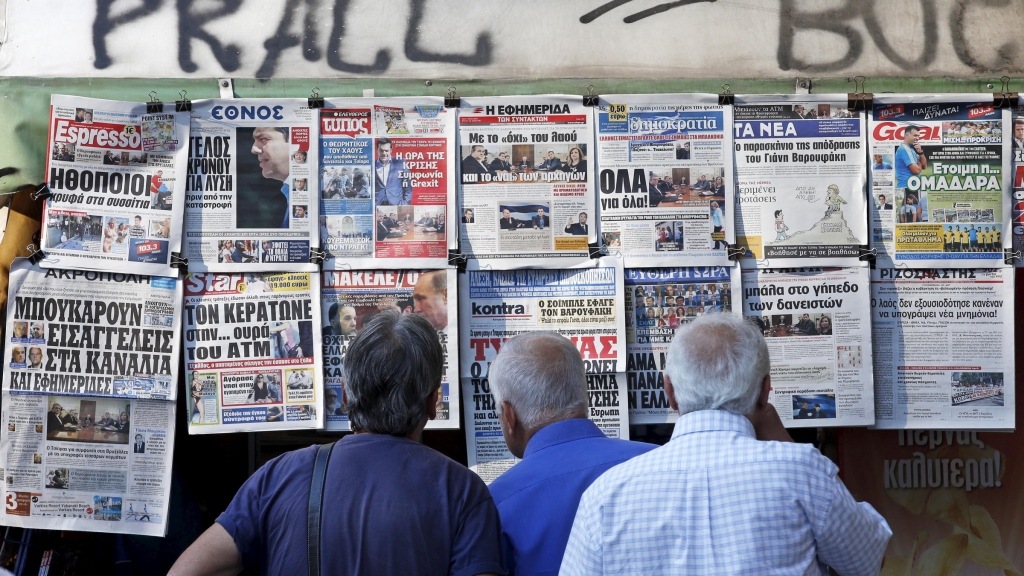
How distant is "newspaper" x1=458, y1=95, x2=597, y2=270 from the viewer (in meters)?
3.26

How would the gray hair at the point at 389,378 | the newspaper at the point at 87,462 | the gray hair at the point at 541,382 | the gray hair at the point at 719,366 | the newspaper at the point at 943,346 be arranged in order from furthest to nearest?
the newspaper at the point at 943,346 < the newspaper at the point at 87,462 < the gray hair at the point at 541,382 < the gray hair at the point at 389,378 < the gray hair at the point at 719,366

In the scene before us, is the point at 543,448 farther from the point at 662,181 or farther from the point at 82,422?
the point at 82,422

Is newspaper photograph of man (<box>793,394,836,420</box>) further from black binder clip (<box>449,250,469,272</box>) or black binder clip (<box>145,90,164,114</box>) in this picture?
black binder clip (<box>145,90,164,114</box>)

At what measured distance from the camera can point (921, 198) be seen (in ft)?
10.9

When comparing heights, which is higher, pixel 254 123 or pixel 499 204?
pixel 254 123

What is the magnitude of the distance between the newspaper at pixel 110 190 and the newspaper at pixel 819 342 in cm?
215

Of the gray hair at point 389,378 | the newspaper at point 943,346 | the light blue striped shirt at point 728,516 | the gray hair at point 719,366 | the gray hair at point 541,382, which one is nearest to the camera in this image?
the light blue striped shirt at point 728,516

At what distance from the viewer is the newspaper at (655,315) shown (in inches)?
129

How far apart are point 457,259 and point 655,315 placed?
0.76 meters

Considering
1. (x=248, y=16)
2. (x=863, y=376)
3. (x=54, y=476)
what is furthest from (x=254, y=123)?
(x=863, y=376)

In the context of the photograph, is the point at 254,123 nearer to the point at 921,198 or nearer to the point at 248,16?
the point at 248,16

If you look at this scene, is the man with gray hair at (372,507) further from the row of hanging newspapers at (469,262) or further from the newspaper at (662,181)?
the newspaper at (662,181)

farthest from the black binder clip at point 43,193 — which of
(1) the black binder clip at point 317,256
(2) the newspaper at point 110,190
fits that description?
(1) the black binder clip at point 317,256

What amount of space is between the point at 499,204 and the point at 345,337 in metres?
0.74
